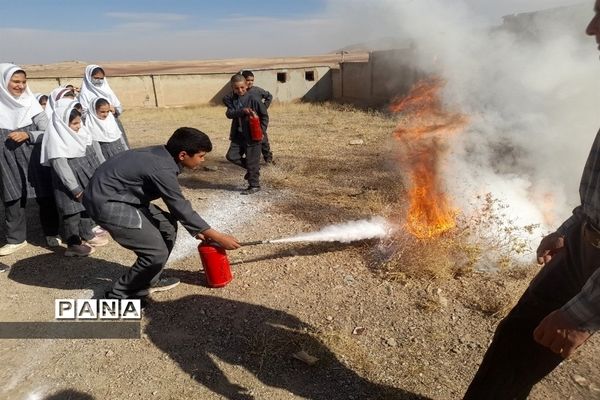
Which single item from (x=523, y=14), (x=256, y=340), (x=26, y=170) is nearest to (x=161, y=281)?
(x=256, y=340)

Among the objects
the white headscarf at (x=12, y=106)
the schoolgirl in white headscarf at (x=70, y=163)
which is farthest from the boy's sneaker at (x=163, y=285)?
the white headscarf at (x=12, y=106)

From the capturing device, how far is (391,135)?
35.7 ft

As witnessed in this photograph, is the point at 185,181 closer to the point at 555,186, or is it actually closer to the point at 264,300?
the point at 264,300

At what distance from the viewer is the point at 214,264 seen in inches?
151

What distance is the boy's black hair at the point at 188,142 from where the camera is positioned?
3342 mm

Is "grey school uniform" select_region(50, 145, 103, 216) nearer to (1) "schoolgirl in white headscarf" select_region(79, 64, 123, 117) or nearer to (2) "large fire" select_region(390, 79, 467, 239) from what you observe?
(1) "schoolgirl in white headscarf" select_region(79, 64, 123, 117)

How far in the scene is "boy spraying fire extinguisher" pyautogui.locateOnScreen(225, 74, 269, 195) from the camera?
631 cm

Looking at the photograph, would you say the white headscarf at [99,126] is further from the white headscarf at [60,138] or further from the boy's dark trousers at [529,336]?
the boy's dark trousers at [529,336]

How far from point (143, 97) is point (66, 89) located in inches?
583

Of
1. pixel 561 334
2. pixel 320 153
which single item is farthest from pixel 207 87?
pixel 561 334

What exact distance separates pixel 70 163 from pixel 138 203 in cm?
146

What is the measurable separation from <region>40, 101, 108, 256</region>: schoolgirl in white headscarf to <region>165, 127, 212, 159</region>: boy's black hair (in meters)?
1.60

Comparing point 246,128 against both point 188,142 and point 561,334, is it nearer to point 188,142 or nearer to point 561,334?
point 188,142

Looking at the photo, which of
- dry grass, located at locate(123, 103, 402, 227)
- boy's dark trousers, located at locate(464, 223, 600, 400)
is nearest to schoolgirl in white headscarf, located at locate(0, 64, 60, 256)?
dry grass, located at locate(123, 103, 402, 227)
